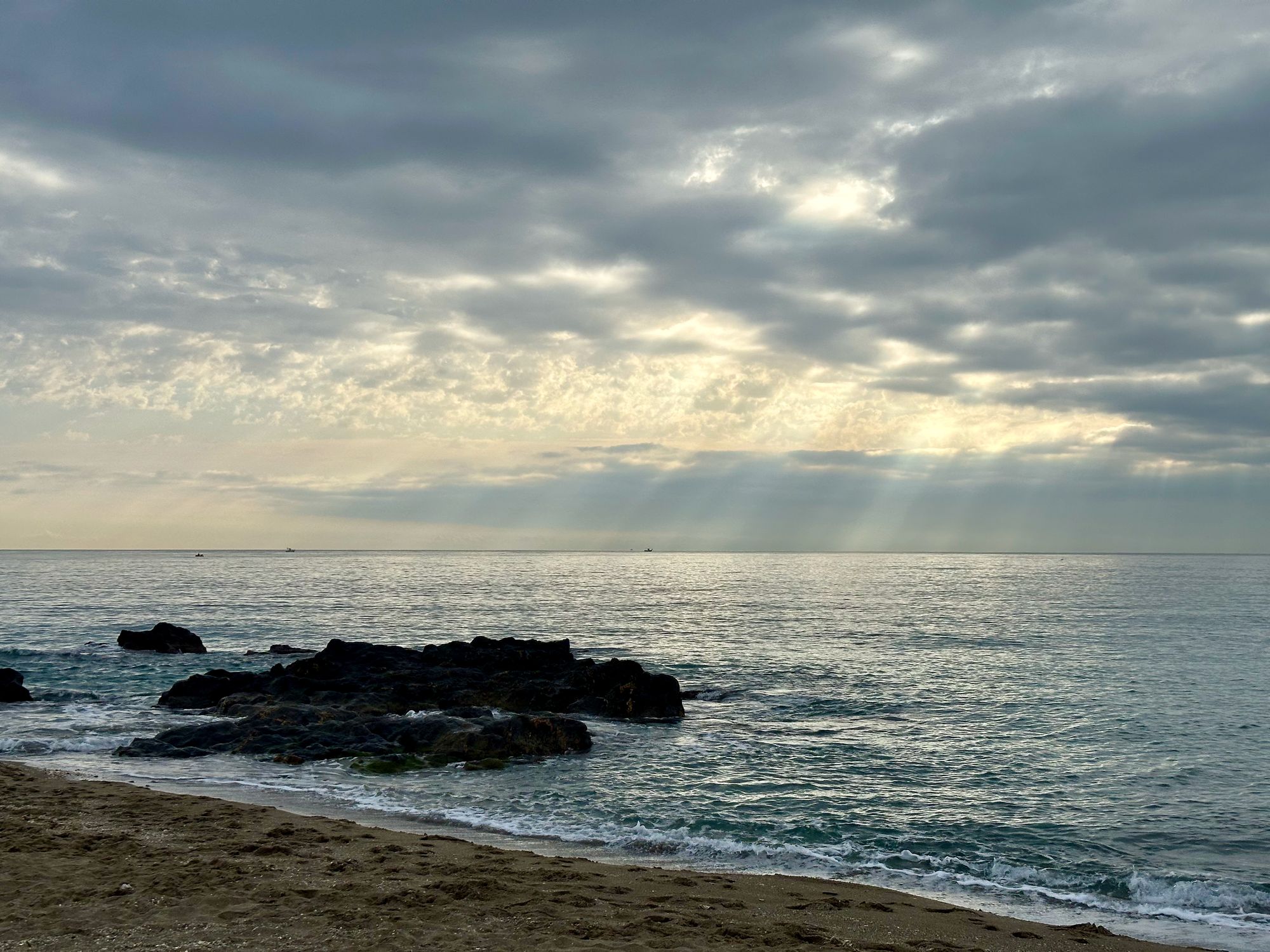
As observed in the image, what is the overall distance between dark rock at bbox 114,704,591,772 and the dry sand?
8.61m

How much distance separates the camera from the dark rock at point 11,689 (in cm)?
3319

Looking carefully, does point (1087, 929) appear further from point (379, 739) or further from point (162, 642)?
point (162, 642)

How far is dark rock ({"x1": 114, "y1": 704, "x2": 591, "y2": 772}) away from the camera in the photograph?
2466 centimetres

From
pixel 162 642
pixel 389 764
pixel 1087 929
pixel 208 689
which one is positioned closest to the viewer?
pixel 1087 929

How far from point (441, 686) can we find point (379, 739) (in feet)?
27.1

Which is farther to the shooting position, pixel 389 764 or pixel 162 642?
pixel 162 642

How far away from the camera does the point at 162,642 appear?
50.3 m

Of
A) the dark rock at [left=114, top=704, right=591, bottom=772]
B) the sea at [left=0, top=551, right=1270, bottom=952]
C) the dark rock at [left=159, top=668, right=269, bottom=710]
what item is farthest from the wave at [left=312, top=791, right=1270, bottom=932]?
the dark rock at [left=159, top=668, right=269, bottom=710]

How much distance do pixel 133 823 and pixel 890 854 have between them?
14053 millimetres

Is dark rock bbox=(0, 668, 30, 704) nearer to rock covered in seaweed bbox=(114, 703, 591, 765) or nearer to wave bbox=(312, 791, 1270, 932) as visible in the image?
A: rock covered in seaweed bbox=(114, 703, 591, 765)

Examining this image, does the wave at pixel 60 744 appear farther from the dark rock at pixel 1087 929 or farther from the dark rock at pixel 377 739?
the dark rock at pixel 1087 929

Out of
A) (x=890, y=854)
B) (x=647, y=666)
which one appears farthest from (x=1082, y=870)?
(x=647, y=666)

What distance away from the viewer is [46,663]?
148 feet

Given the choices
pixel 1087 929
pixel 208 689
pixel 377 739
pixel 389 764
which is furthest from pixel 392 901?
pixel 208 689
